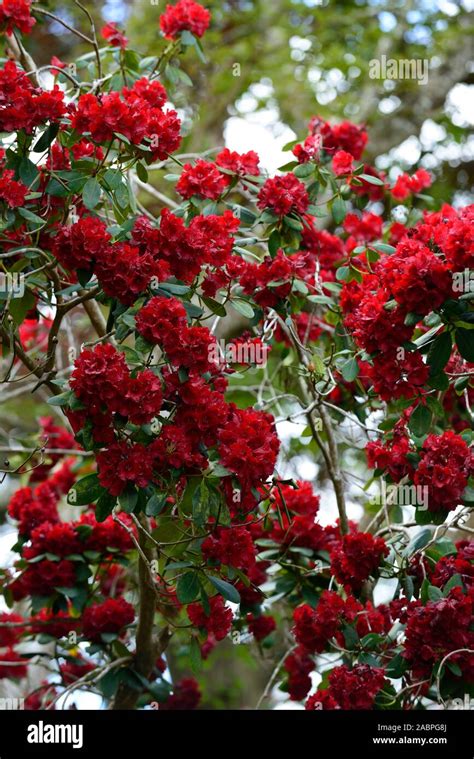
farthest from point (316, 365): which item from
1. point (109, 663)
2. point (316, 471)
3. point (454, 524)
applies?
point (316, 471)

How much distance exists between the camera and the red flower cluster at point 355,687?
204 cm

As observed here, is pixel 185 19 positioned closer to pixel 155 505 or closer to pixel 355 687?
pixel 155 505

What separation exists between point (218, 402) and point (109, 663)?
3.58 ft

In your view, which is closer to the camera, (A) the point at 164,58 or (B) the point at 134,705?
(B) the point at 134,705

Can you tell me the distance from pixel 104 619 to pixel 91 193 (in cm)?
128

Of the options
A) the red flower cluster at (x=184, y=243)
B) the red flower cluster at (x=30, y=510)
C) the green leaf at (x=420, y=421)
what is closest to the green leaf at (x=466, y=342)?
the green leaf at (x=420, y=421)

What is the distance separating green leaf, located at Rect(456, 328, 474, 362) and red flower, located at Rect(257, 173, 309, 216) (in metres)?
0.64

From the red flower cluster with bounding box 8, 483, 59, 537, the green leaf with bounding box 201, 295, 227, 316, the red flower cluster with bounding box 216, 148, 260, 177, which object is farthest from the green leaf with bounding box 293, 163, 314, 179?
the red flower cluster with bounding box 8, 483, 59, 537

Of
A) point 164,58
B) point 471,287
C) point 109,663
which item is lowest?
point 109,663

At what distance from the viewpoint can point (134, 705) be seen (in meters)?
2.59

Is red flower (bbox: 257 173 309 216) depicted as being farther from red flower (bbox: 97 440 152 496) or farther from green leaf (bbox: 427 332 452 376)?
red flower (bbox: 97 440 152 496)

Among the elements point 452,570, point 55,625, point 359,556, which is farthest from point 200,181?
point 55,625

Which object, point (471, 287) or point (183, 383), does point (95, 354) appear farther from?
point (471, 287)
